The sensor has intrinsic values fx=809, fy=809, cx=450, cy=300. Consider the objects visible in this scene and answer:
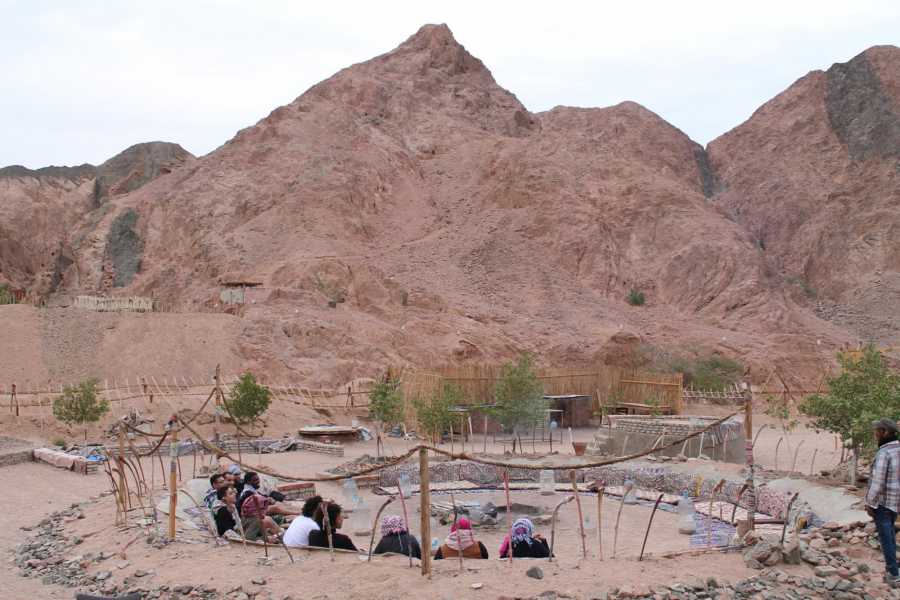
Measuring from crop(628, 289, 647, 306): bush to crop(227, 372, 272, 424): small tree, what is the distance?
28874 mm

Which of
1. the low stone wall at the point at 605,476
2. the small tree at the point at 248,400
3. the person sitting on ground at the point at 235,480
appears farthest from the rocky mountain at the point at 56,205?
the person sitting on ground at the point at 235,480

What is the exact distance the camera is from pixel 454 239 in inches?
1884

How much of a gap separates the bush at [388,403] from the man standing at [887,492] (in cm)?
1503

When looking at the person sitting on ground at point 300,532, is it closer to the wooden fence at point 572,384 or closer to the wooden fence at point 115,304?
the wooden fence at point 572,384

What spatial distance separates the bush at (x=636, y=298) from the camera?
46.3 m

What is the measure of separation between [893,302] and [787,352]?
1653 cm

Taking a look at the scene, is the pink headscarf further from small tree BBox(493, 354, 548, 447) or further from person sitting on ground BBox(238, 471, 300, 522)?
small tree BBox(493, 354, 548, 447)

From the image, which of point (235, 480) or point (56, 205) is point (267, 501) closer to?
point (235, 480)

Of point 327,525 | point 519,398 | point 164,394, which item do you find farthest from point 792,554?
point 164,394

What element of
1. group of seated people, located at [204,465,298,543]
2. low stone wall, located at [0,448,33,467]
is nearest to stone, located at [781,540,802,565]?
group of seated people, located at [204,465,298,543]

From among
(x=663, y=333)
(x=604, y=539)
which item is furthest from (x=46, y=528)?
(x=663, y=333)

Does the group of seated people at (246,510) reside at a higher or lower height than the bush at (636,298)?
lower

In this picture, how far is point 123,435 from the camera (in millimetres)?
10867

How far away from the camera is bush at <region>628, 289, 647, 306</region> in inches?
1822
